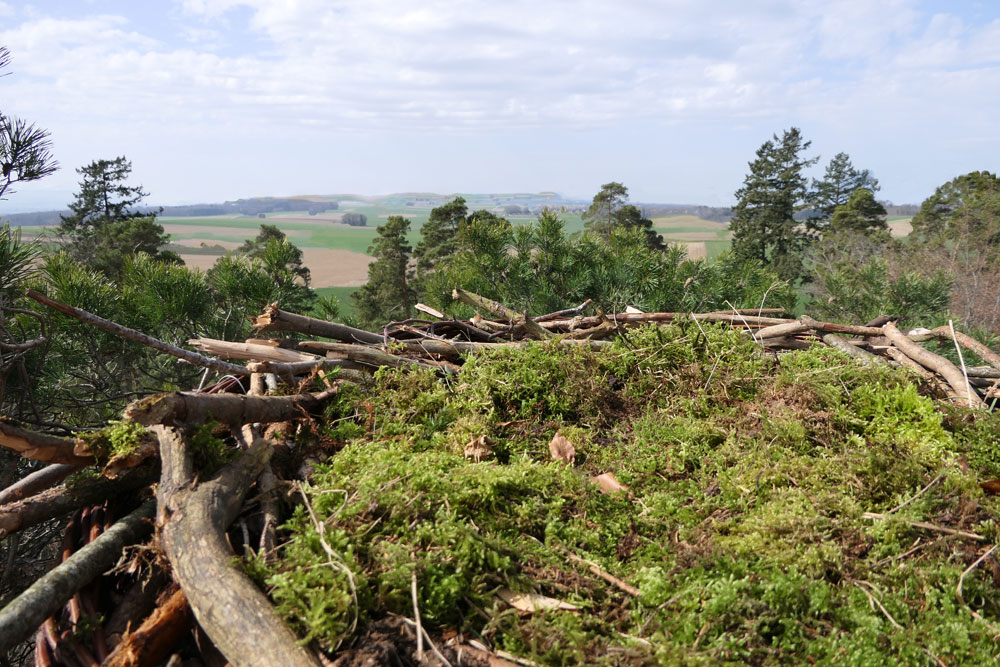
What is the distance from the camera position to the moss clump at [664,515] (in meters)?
1.78

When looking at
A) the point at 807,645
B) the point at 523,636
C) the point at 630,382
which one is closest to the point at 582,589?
the point at 523,636

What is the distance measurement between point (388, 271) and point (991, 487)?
80.0 feet

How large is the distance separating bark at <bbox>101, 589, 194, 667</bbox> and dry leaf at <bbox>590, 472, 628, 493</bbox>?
164 centimetres

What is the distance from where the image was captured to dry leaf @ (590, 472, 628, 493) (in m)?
2.66

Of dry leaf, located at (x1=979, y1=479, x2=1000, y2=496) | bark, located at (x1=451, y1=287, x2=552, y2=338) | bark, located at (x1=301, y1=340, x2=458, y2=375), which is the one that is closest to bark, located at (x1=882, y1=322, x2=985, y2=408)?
dry leaf, located at (x1=979, y1=479, x2=1000, y2=496)

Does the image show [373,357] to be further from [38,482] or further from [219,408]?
[38,482]

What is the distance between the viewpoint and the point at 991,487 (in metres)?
2.56

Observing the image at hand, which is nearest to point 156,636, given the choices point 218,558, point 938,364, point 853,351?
point 218,558

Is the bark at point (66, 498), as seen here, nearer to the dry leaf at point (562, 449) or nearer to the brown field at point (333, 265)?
the dry leaf at point (562, 449)

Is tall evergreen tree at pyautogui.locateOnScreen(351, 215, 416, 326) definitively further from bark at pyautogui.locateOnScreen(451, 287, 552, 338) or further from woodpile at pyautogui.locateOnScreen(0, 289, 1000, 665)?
woodpile at pyautogui.locateOnScreen(0, 289, 1000, 665)

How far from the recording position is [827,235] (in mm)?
35562

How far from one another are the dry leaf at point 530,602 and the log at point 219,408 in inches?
54.7

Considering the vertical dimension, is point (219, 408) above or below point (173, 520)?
above

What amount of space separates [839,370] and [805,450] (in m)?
0.82
